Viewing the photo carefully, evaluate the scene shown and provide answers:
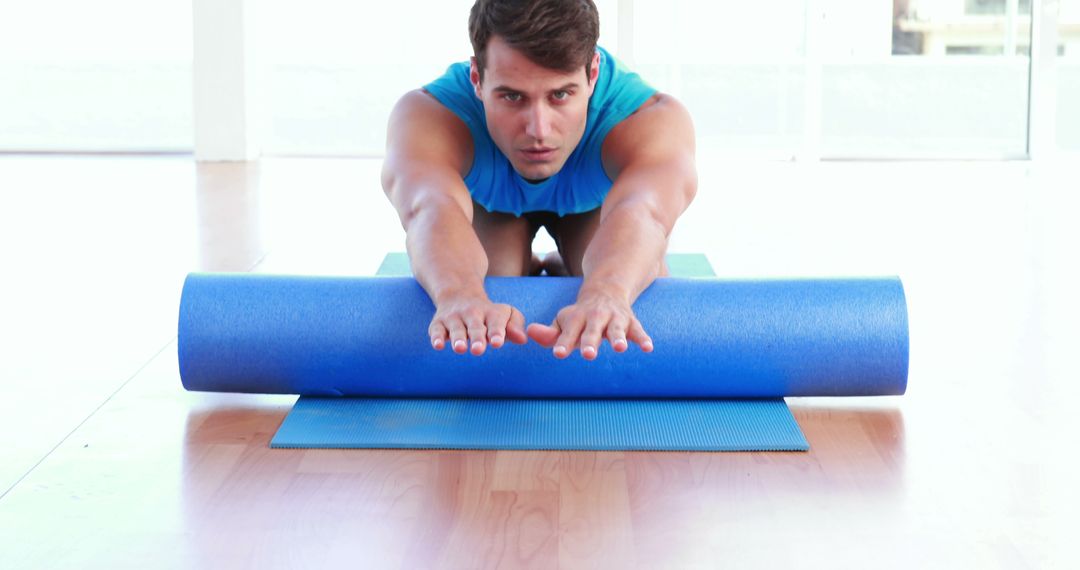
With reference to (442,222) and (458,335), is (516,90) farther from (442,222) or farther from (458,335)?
(458,335)

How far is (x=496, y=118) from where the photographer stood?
7.61 ft

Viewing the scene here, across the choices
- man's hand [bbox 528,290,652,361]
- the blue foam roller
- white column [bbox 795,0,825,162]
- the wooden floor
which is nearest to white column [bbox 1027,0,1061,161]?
white column [bbox 795,0,825,162]

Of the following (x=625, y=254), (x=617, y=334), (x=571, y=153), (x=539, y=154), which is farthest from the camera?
(x=571, y=153)

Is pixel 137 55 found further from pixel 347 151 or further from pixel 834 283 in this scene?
pixel 834 283

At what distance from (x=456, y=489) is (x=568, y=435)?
290mm

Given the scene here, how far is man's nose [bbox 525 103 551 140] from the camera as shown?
2.25 meters

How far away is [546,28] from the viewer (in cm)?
217

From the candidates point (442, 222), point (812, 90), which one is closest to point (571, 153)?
point (442, 222)

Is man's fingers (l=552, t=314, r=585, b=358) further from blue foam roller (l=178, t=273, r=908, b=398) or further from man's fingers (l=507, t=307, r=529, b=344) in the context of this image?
blue foam roller (l=178, t=273, r=908, b=398)

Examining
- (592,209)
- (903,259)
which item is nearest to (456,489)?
(592,209)

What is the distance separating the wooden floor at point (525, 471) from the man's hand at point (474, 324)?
0.68 ft

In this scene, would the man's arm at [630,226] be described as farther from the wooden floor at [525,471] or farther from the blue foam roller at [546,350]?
the wooden floor at [525,471]

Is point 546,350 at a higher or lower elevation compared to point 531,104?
lower

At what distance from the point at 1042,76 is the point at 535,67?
5.41 metres
